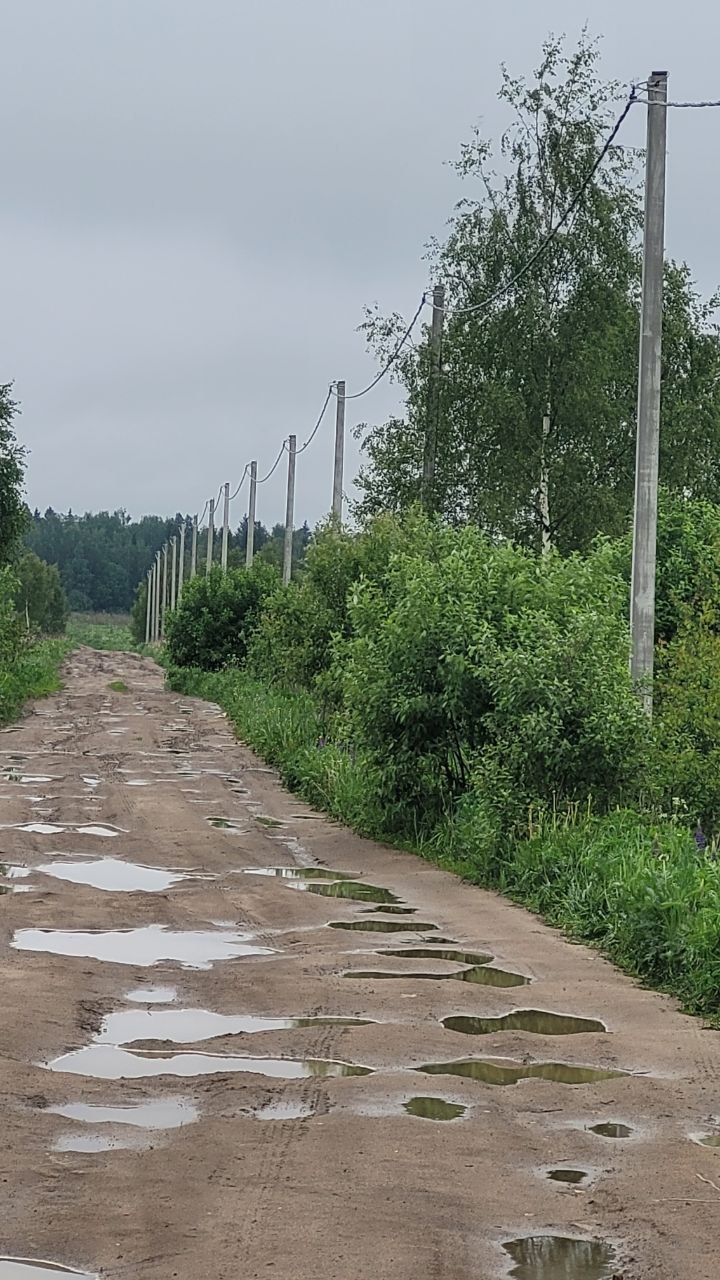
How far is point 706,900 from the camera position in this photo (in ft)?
35.5

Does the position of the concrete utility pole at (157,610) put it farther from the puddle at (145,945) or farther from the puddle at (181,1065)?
the puddle at (181,1065)

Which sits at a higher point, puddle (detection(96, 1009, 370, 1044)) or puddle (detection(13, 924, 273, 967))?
puddle (detection(96, 1009, 370, 1044))

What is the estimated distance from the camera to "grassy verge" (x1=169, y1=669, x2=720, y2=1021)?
10422mm

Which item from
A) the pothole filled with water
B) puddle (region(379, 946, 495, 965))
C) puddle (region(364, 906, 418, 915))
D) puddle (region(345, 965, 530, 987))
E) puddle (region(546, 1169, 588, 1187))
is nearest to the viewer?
the pothole filled with water

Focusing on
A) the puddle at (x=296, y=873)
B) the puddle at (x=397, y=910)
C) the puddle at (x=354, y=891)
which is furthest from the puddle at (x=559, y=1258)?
the puddle at (x=296, y=873)

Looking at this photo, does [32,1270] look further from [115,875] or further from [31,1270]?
[115,875]

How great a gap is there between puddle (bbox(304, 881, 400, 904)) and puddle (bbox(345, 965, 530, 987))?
3.12 m

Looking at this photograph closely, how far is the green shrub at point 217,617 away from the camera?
54.8 meters

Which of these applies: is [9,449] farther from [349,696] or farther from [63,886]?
[63,886]

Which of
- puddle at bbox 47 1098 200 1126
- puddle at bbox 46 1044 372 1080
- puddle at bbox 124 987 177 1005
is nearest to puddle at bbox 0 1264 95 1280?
puddle at bbox 47 1098 200 1126

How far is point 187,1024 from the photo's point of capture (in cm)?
898

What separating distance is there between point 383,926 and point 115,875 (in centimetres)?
329

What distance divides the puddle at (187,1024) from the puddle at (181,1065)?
31cm

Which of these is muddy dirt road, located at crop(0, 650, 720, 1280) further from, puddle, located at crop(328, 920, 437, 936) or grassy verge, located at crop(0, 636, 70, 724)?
grassy verge, located at crop(0, 636, 70, 724)
